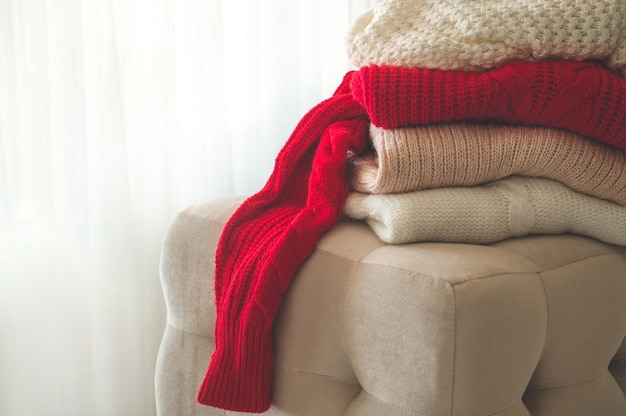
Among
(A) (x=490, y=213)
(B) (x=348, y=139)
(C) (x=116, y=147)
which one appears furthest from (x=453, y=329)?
(C) (x=116, y=147)

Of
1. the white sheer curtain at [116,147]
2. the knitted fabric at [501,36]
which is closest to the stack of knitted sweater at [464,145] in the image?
the knitted fabric at [501,36]

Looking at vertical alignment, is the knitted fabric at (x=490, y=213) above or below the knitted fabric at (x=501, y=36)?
below

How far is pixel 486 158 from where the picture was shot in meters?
0.77

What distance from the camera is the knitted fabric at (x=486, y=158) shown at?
76 cm

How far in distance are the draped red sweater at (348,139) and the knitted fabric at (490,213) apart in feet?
0.22

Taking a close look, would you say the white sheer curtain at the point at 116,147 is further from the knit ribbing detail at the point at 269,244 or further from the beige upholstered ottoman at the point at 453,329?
the beige upholstered ottoman at the point at 453,329

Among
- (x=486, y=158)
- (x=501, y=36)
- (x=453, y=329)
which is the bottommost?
(x=453, y=329)

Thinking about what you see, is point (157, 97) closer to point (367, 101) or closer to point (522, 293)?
point (367, 101)

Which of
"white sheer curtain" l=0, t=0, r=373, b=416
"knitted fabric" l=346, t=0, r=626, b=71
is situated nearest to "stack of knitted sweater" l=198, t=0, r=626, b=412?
"knitted fabric" l=346, t=0, r=626, b=71

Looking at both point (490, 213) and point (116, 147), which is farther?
point (116, 147)

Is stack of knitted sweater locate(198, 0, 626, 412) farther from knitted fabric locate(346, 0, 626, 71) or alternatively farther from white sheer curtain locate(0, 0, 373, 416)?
white sheer curtain locate(0, 0, 373, 416)

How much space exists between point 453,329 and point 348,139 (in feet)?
0.99

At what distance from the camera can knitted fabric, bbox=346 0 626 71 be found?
0.75 meters

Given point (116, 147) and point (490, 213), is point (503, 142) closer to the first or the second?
point (490, 213)
